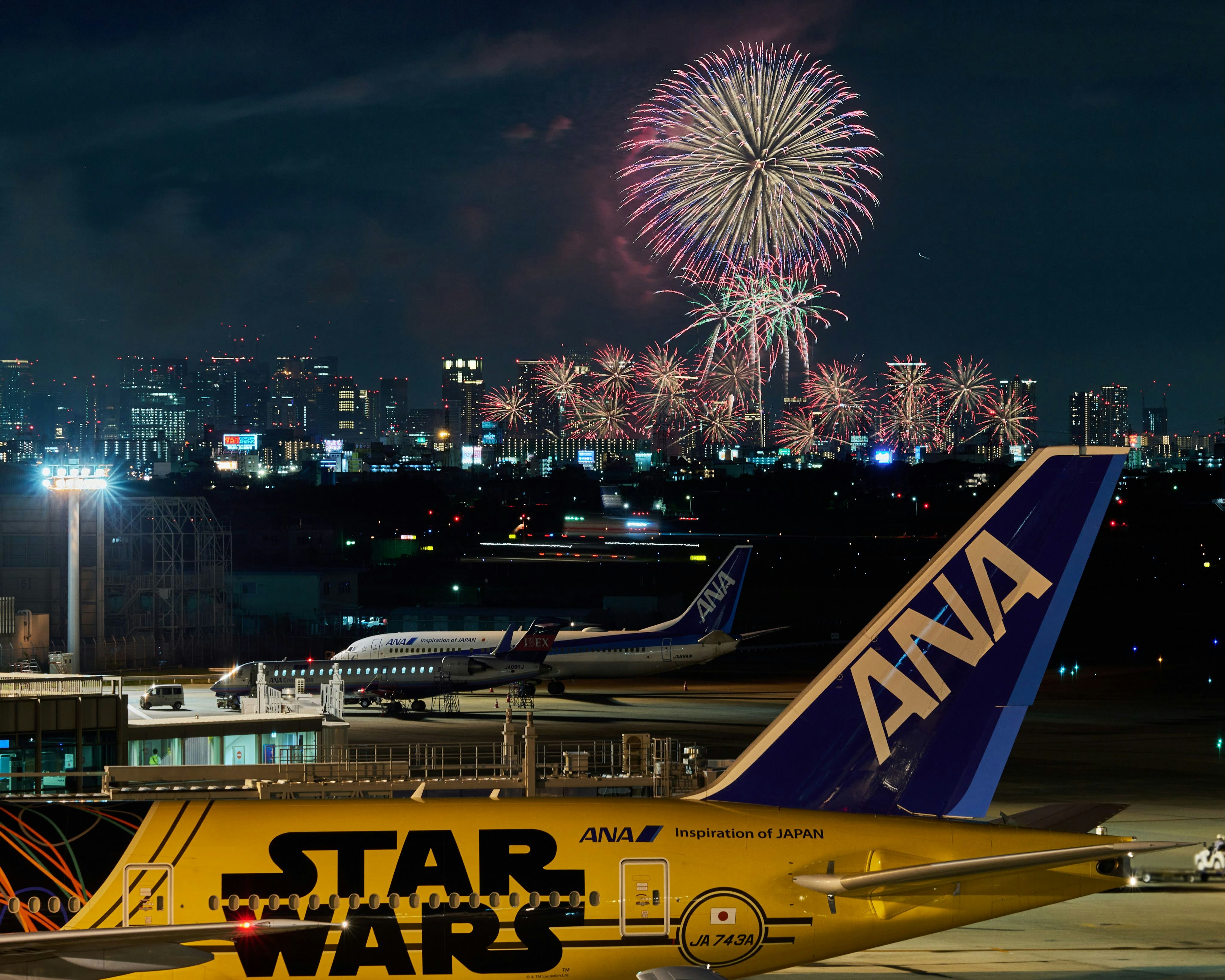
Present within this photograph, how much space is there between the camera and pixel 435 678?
3147 inches

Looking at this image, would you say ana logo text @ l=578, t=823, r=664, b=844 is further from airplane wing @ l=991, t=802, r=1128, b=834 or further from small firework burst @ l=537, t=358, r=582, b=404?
small firework burst @ l=537, t=358, r=582, b=404

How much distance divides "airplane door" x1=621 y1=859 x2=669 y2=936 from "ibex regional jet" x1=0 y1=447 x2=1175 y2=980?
0.07ft

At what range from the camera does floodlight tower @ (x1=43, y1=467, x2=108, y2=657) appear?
4072 cm

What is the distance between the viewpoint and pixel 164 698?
54875mm

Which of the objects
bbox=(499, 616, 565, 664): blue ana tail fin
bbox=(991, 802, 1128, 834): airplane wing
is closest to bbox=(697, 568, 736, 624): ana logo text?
bbox=(499, 616, 565, 664): blue ana tail fin

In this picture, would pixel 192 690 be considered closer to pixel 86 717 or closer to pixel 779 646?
pixel 86 717

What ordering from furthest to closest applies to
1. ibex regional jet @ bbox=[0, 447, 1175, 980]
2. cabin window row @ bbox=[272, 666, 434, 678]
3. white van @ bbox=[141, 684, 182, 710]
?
cabin window row @ bbox=[272, 666, 434, 678] → white van @ bbox=[141, 684, 182, 710] → ibex regional jet @ bbox=[0, 447, 1175, 980]

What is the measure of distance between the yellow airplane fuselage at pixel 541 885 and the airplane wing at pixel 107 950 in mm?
2279

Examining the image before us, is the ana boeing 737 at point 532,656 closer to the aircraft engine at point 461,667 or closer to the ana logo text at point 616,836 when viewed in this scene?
the aircraft engine at point 461,667

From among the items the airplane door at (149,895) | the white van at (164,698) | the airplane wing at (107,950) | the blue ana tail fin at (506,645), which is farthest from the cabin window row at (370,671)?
the airplane wing at (107,950)

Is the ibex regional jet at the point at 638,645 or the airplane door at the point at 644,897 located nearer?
the airplane door at the point at 644,897

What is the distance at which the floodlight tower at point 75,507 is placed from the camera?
4072 centimetres

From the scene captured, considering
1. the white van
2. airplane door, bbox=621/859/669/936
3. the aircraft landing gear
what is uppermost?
airplane door, bbox=621/859/669/936

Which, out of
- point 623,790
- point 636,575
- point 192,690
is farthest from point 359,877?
point 636,575
